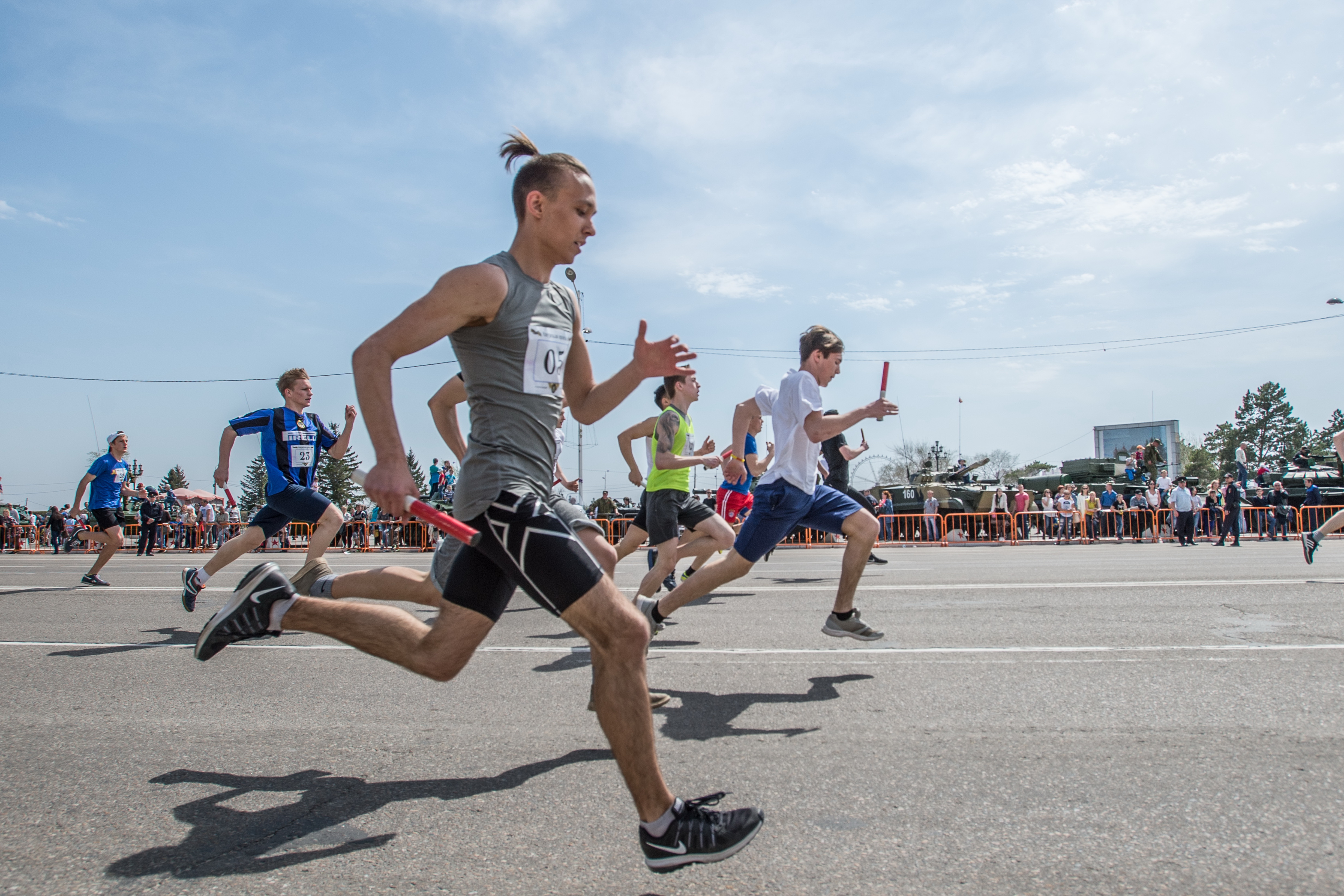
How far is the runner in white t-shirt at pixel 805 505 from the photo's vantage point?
4.96m

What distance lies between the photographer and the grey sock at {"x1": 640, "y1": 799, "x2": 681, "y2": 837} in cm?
211

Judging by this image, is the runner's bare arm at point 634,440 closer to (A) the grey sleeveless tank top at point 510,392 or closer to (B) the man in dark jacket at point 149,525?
(A) the grey sleeveless tank top at point 510,392

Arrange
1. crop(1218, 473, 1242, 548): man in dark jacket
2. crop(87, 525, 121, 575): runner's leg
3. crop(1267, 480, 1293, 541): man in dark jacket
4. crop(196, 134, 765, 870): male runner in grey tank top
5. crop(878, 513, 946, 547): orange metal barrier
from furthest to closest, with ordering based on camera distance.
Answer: crop(878, 513, 946, 547): orange metal barrier < crop(1267, 480, 1293, 541): man in dark jacket < crop(1218, 473, 1242, 548): man in dark jacket < crop(87, 525, 121, 575): runner's leg < crop(196, 134, 765, 870): male runner in grey tank top

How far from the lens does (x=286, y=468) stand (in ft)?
23.3

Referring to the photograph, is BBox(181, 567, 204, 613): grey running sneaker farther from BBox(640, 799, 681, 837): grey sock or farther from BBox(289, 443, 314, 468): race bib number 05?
BBox(640, 799, 681, 837): grey sock

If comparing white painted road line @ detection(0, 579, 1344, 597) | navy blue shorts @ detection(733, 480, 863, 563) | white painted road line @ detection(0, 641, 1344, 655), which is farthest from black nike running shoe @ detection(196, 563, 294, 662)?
white painted road line @ detection(0, 579, 1344, 597)

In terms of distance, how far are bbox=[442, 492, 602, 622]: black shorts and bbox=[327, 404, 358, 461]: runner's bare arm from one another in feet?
16.1

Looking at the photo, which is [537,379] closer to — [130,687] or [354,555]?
[130,687]

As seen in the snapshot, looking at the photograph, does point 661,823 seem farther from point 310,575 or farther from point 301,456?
point 301,456

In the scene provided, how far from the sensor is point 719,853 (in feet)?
6.95

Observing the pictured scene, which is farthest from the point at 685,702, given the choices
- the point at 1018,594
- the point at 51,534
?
the point at 51,534

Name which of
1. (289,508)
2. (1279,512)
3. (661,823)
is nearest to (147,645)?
(289,508)

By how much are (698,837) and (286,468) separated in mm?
5979

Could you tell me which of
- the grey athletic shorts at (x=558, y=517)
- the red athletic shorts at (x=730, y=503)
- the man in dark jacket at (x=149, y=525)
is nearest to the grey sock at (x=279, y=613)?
the grey athletic shorts at (x=558, y=517)
